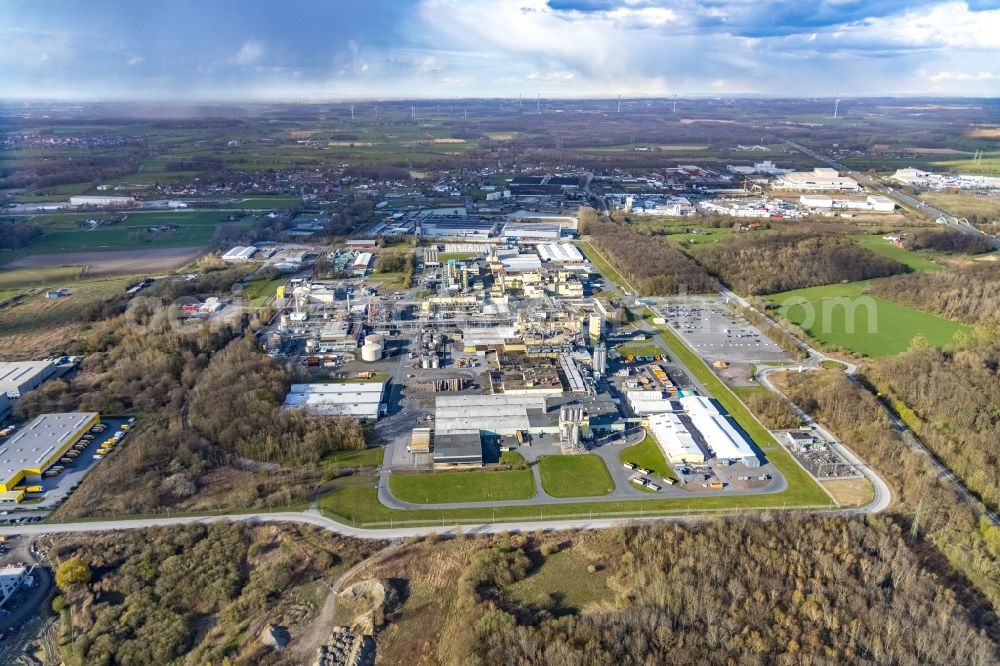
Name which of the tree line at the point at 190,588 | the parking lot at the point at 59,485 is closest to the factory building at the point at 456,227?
the parking lot at the point at 59,485

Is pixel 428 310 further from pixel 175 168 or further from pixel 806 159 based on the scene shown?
pixel 806 159

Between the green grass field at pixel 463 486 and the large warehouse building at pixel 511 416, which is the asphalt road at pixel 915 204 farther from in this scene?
the green grass field at pixel 463 486

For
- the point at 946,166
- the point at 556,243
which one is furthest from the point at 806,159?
the point at 556,243

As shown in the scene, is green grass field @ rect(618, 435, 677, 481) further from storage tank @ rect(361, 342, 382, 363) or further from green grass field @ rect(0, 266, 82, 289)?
green grass field @ rect(0, 266, 82, 289)

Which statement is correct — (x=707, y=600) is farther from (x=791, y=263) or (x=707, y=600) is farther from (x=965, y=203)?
(x=965, y=203)

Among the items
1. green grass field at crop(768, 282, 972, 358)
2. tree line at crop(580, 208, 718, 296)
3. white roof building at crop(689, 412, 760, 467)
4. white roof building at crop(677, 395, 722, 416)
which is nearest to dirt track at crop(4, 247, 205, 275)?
tree line at crop(580, 208, 718, 296)

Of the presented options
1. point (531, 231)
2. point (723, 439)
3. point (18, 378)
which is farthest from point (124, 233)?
point (723, 439)
